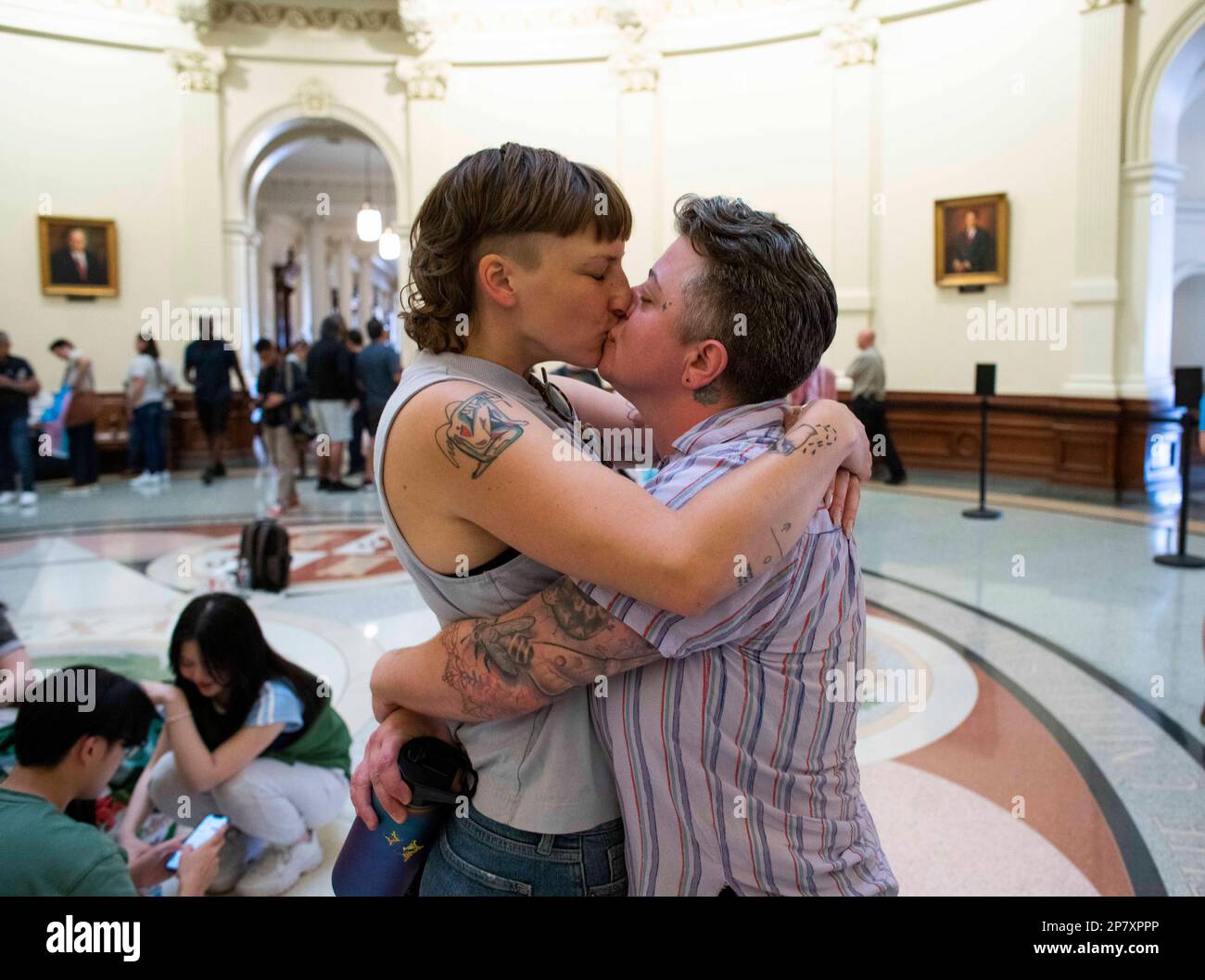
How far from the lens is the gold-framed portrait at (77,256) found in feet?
43.9

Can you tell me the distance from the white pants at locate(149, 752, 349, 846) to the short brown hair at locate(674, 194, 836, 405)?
2541mm

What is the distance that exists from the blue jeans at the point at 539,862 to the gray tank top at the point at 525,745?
2cm

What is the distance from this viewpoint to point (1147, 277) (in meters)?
10.8

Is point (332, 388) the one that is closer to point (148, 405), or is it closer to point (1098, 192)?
point (148, 405)

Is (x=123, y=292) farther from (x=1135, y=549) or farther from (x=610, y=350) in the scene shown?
(x=610, y=350)

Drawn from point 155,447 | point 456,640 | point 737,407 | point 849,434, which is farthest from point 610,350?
point 155,447

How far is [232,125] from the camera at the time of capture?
14.2 metres

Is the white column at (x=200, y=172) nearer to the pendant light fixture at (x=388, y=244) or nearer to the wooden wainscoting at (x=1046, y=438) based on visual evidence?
the pendant light fixture at (x=388, y=244)

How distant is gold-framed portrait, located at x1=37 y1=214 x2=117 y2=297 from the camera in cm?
1337

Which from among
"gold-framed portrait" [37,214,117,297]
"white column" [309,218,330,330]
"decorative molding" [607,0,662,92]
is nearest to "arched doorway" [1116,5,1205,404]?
"decorative molding" [607,0,662,92]

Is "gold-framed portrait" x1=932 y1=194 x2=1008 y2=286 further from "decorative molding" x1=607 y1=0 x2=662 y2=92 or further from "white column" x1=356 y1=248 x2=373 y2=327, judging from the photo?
"white column" x1=356 y1=248 x2=373 y2=327

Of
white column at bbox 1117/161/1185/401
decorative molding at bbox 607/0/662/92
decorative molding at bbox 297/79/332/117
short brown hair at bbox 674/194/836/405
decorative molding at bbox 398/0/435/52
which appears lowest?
short brown hair at bbox 674/194/836/405

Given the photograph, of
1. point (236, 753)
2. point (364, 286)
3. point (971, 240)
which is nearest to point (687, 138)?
point (971, 240)

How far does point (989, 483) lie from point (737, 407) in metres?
11.2
